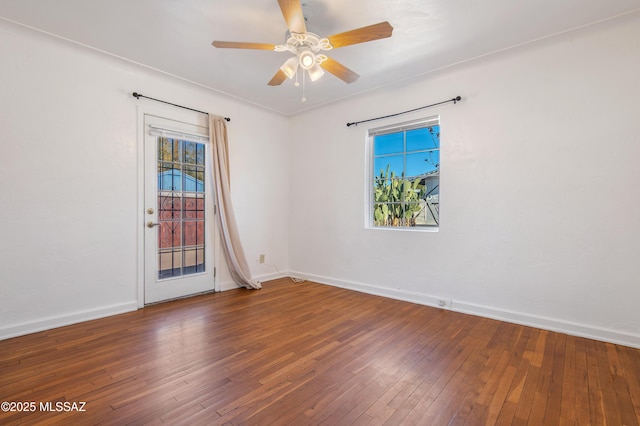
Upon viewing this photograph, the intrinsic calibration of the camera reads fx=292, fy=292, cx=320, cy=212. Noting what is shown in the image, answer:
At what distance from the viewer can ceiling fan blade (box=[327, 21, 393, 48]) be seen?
6.60 ft

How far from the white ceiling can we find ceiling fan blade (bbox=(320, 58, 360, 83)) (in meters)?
0.32

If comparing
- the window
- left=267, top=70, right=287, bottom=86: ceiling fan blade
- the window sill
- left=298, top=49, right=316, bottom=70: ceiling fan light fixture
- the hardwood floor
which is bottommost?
the hardwood floor

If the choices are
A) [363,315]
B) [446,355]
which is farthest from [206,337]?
[446,355]

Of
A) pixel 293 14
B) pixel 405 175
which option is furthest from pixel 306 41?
pixel 405 175

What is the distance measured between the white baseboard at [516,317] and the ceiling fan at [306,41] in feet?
8.66

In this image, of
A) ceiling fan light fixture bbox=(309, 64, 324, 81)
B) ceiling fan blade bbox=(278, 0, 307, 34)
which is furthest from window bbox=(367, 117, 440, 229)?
ceiling fan blade bbox=(278, 0, 307, 34)

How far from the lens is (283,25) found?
8.34ft

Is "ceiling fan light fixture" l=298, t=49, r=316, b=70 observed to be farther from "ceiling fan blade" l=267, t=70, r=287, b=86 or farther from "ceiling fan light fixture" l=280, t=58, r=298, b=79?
"ceiling fan blade" l=267, t=70, r=287, b=86

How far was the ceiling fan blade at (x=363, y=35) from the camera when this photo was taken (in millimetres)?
2012

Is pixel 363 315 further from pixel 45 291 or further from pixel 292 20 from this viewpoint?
pixel 45 291

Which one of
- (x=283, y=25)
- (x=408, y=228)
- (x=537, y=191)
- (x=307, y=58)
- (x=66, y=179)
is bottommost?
(x=408, y=228)

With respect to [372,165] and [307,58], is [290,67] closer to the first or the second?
[307,58]

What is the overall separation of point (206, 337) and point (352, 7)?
9.84 feet

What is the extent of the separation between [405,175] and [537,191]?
4.73 ft
